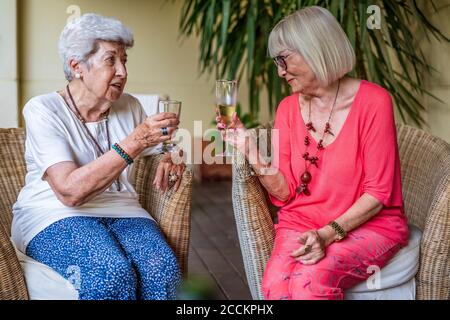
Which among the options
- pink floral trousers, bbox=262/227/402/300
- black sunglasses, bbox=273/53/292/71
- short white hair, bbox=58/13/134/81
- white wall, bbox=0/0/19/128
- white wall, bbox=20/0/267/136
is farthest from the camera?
white wall, bbox=20/0/267/136

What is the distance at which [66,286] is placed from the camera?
1.83 meters

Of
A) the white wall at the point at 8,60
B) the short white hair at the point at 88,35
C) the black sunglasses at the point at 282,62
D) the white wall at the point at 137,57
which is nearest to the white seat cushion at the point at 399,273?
the black sunglasses at the point at 282,62

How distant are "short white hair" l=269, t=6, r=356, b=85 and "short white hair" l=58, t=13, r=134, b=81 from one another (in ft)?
1.78

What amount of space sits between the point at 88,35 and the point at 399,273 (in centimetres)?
125

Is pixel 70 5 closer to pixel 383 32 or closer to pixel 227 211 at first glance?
pixel 227 211

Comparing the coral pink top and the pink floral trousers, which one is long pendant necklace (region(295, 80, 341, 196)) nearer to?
the coral pink top

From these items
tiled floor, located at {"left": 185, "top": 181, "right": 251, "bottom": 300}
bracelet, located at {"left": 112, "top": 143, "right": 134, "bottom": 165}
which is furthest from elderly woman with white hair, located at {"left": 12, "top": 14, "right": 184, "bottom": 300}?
tiled floor, located at {"left": 185, "top": 181, "right": 251, "bottom": 300}

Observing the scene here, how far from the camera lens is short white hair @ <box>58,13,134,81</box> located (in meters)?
2.04

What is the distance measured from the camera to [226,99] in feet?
5.78

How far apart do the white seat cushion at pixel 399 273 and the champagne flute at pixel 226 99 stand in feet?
1.88

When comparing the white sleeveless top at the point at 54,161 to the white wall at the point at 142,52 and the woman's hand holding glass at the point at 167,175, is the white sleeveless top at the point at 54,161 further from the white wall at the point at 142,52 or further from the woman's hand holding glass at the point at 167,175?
the white wall at the point at 142,52

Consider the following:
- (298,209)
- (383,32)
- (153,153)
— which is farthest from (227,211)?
(298,209)

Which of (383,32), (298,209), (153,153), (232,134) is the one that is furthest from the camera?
(383,32)

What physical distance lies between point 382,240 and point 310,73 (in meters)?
0.56
